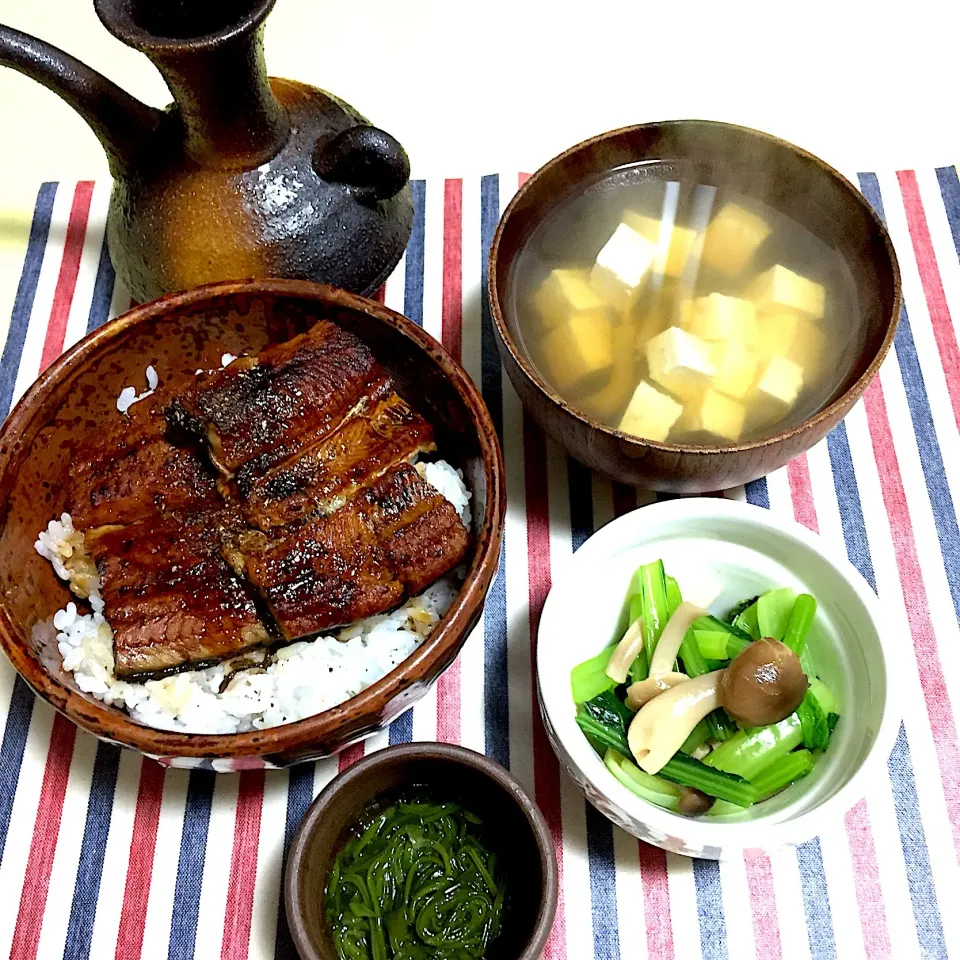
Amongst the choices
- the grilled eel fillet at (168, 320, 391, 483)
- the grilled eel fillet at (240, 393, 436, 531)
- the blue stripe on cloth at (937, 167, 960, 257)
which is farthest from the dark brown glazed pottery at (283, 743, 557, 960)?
the blue stripe on cloth at (937, 167, 960, 257)

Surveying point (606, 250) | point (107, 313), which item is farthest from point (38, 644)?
point (606, 250)

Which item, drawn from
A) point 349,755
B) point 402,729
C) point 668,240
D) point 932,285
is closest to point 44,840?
point 349,755

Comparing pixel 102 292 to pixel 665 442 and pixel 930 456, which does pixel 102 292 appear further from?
pixel 930 456

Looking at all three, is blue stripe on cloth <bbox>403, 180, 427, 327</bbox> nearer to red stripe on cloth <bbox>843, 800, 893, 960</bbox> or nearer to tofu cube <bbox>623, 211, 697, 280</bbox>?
tofu cube <bbox>623, 211, 697, 280</bbox>

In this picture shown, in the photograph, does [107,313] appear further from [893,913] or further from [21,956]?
[893,913]

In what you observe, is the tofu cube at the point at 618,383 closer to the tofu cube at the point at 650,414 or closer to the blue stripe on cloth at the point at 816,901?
the tofu cube at the point at 650,414

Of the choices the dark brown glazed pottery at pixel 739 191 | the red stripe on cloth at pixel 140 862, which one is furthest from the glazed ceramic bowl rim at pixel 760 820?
the red stripe on cloth at pixel 140 862

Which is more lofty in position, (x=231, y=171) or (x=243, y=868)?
(x=231, y=171)
